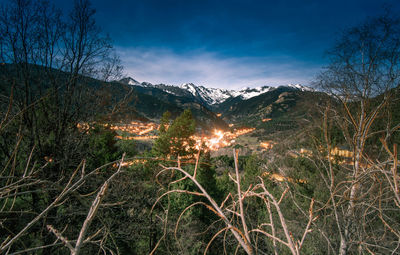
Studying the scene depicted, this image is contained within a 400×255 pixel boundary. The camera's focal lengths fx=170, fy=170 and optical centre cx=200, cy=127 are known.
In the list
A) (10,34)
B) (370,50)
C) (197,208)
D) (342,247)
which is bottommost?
(197,208)

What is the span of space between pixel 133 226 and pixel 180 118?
1210 centimetres

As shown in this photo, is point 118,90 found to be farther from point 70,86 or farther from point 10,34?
point 10,34

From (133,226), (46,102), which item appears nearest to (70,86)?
(46,102)

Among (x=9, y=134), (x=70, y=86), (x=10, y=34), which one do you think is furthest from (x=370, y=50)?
(x=9, y=134)

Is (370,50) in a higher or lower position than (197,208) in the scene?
higher

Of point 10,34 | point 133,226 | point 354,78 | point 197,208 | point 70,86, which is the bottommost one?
point 197,208

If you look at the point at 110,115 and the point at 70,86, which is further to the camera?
the point at 110,115

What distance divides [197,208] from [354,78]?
1123 centimetres

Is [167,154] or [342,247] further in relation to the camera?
[167,154]

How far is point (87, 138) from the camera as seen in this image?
17.4 ft

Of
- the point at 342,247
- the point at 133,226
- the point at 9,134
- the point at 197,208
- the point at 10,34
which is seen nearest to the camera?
the point at 342,247

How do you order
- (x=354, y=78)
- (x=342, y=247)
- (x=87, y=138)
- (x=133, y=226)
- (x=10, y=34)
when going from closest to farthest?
(x=342, y=247) → (x=354, y=78) → (x=10, y=34) → (x=87, y=138) → (x=133, y=226)

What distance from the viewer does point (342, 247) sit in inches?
78.6

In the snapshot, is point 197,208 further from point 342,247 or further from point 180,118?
point 342,247
